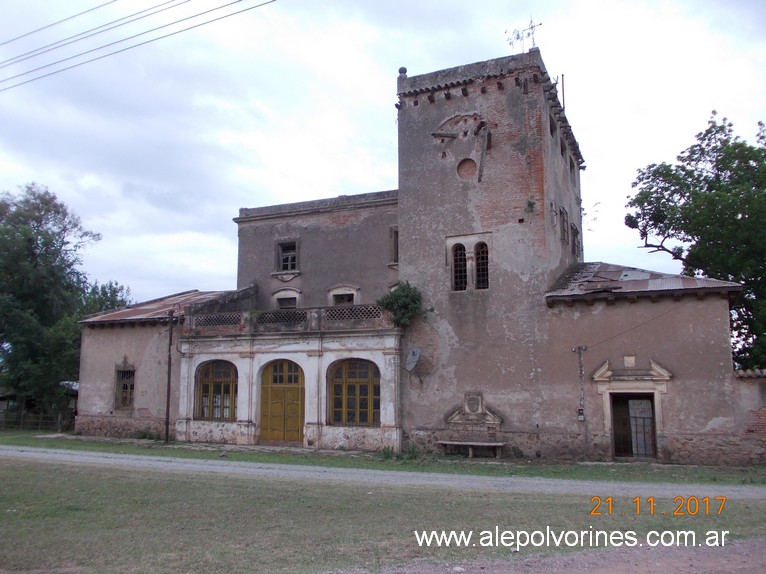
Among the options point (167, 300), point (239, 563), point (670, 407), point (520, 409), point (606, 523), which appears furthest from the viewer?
point (167, 300)

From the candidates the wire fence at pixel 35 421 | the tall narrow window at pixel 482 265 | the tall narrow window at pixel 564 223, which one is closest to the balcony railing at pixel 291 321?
the tall narrow window at pixel 482 265

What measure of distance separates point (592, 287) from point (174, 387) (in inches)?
619

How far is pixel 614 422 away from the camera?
18.6 meters

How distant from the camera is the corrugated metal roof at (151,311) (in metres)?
25.4

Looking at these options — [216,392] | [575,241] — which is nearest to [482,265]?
[575,241]

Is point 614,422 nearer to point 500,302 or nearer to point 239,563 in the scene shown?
point 500,302

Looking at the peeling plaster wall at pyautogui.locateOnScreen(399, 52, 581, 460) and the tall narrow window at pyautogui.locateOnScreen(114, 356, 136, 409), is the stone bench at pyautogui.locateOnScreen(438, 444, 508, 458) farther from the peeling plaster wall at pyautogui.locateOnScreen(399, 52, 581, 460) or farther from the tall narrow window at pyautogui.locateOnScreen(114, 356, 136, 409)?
the tall narrow window at pyautogui.locateOnScreen(114, 356, 136, 409)

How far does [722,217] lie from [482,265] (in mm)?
9027

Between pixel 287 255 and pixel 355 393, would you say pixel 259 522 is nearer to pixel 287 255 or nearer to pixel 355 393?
pixel 355 393

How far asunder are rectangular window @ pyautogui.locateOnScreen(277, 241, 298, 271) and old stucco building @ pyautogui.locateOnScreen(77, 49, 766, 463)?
9.47ft

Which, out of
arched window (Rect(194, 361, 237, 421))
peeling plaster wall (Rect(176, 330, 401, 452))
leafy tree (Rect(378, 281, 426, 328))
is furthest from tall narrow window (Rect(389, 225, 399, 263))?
arched window (Rect(194, 361, 237, 421))

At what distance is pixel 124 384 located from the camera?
84.9 feet

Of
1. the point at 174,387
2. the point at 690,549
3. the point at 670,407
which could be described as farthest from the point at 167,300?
the point at 690,549

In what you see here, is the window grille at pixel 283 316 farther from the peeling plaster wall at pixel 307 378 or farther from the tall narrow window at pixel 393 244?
the tall narrow window at pixel 393 244
